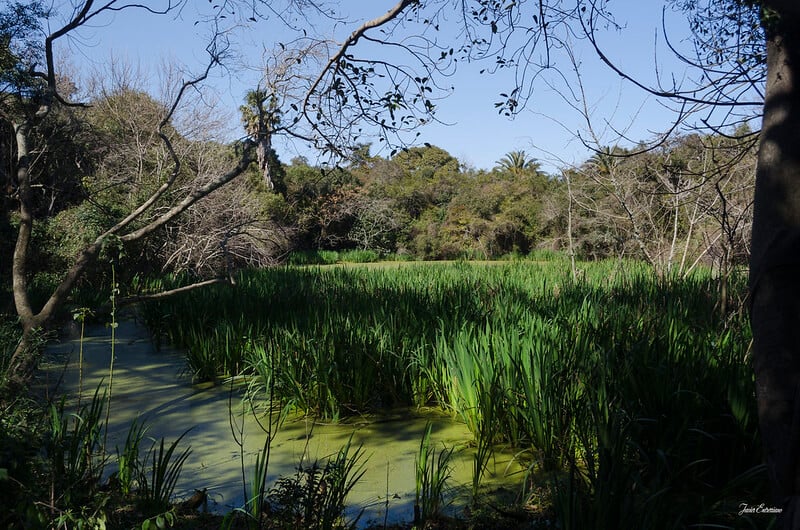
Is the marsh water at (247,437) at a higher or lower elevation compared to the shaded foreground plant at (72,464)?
lower

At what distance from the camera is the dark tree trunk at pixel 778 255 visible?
1.81m

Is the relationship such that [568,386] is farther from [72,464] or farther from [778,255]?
[72,464]

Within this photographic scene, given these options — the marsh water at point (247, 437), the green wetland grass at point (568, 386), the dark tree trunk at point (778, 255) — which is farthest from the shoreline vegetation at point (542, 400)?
the dark tree trunk at point (778, 255)

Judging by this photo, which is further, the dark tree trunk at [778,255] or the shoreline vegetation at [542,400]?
the shoreline vegetation at [542,400]

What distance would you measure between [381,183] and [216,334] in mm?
22505

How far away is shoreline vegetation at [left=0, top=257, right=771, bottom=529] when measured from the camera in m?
2.44

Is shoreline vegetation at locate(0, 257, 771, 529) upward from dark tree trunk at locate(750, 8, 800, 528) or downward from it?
downward

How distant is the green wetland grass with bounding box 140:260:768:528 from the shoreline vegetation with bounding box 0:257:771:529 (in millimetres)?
12

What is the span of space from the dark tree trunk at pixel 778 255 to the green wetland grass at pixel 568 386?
0.50 metres

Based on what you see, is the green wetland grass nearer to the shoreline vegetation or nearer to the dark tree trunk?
the shoreline vegetation

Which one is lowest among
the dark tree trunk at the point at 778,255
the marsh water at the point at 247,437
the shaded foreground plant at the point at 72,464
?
the marsh water at the point at 247,437

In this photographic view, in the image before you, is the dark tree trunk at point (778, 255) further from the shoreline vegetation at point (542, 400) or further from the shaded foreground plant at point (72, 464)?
the shaded foreground plant at point (72, 464)

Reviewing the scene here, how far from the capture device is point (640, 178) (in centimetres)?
1105

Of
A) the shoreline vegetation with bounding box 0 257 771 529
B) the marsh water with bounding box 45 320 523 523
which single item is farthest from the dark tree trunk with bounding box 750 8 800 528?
the marsh water with bounding box 45 320 523 523
